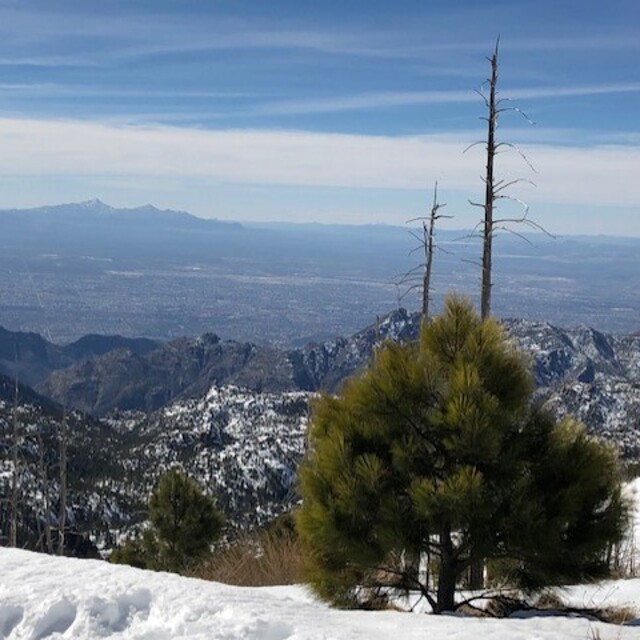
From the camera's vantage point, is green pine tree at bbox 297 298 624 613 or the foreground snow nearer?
the foreground snow

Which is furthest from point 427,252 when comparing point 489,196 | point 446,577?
point 446,577

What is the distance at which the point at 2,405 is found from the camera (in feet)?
609

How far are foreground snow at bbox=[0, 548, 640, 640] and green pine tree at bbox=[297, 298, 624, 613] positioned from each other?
28.5 inches

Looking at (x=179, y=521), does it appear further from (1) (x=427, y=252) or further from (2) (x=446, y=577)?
(2) (x=446, y=577)

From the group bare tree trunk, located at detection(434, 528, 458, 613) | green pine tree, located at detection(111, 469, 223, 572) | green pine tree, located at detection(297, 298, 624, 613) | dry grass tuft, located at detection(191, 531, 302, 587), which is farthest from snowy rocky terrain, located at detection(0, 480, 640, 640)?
green pine tree, located at detection(111, 469, 223, 572)

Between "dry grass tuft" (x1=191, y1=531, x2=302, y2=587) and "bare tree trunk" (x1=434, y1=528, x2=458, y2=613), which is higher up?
"bare tree trunk" (x1=434, y1=528, x2=458, y2=613)

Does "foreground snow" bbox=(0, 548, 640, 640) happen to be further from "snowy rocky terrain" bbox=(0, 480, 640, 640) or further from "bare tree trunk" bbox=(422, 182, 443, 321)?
"bare tree trunk" bbox=(422, 182, 443, 321)

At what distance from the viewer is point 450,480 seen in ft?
18.9

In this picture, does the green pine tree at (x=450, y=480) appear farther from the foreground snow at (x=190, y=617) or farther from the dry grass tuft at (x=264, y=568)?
the dry grass tuft at (x=264, y=568)

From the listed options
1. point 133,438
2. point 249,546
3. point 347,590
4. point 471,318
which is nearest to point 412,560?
point 347,590

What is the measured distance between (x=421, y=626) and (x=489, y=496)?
139 centimetres

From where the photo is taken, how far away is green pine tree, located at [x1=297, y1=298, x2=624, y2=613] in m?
5.88

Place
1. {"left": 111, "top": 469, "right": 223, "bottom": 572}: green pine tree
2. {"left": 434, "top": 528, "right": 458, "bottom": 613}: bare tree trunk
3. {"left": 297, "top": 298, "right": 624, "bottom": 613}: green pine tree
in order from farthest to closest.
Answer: {"left": 111, "top": 469, "right": 223, "bottom": 572}: green pine tree < {"left": 434, "top": 528, "right": 458, "bottom": 613}: bare tree trunk < {"left": 297, "top": 298, "right": 624, "bottom": 613}: green pine tree

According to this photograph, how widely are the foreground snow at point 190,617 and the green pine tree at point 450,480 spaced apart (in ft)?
2.37
